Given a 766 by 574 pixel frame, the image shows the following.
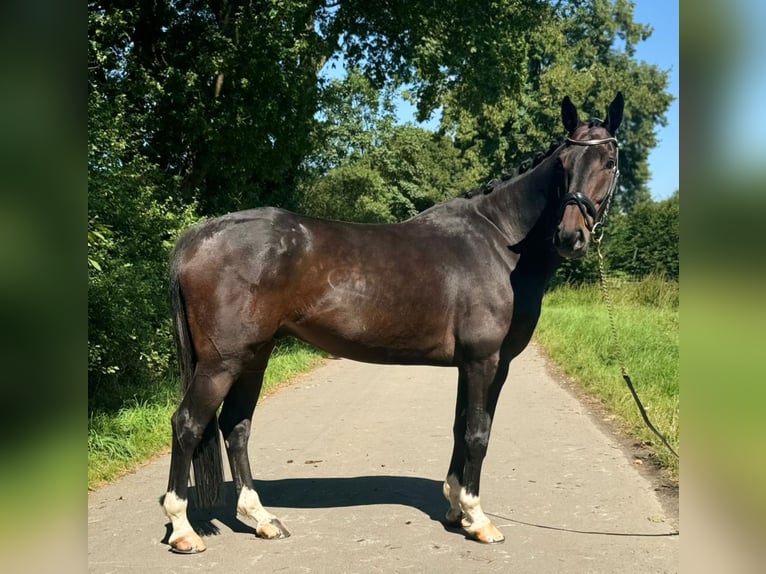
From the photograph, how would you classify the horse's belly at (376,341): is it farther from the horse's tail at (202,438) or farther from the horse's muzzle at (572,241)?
the horse's muzzle at (572,241)

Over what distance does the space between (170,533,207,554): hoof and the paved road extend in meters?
0.06

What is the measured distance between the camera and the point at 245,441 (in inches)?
167

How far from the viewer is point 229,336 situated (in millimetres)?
3744

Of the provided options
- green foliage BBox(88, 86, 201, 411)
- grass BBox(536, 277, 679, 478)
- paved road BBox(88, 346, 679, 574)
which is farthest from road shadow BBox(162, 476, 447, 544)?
green foliage BBox(88, 86, 201, 411)

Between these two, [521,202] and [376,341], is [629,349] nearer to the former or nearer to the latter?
[521,202]

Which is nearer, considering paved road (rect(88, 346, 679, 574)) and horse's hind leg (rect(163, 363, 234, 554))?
paved road (rect(88, 346, 679, 574))

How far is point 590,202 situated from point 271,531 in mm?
2703

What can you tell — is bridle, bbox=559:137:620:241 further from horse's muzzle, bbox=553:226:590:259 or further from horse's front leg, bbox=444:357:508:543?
horse's front leg, bbox=444:357:508:543

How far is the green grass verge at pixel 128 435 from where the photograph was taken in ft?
17.6

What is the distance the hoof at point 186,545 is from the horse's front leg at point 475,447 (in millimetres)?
1549

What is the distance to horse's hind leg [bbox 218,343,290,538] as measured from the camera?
158 inches
